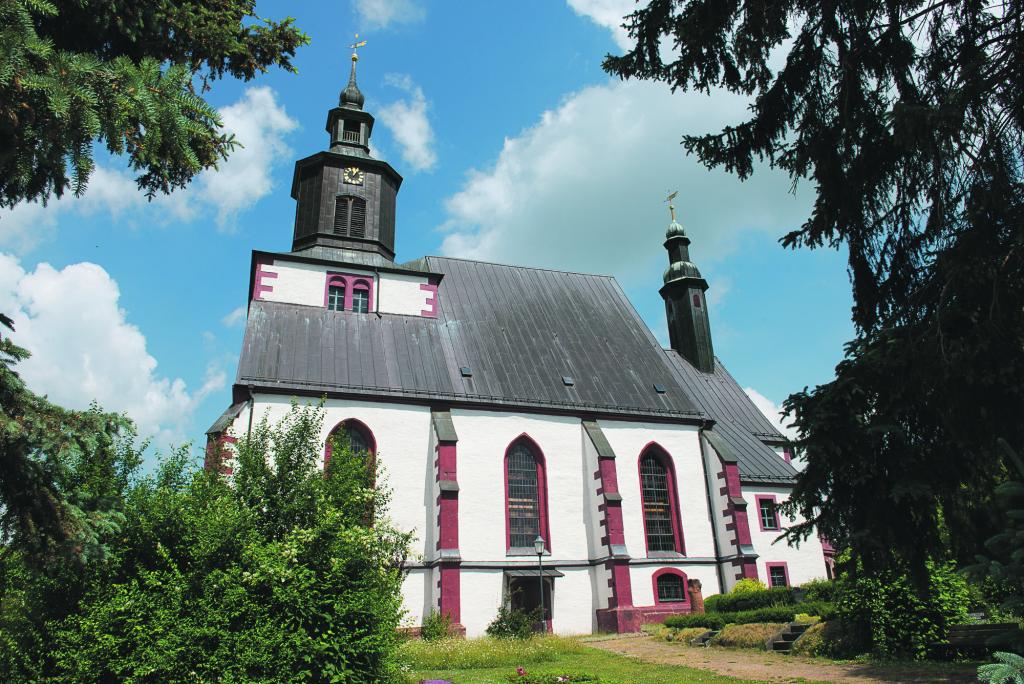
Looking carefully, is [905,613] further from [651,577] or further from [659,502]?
[659,502]

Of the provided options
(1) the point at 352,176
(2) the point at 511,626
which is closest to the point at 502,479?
(2) the point at 511,626

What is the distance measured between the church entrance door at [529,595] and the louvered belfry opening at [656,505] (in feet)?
12.8

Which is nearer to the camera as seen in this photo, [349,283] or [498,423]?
[498,423]

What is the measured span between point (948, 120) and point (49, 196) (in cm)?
836

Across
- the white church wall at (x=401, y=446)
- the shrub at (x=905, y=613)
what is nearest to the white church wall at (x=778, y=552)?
the white church wall at (x=401, y=446)

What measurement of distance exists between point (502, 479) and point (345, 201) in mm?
12349

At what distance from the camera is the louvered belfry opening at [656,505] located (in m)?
22.9

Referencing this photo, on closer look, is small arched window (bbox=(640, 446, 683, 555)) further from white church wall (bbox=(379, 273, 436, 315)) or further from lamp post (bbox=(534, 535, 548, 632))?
white church wall (bbox=(379, 273, 436, 315))

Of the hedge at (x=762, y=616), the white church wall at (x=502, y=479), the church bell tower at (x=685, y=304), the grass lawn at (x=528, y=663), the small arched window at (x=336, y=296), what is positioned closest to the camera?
the grass lawn at (x=528, y=663)

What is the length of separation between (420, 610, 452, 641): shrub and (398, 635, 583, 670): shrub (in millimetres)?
1776

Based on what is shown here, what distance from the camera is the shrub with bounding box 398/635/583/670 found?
13.1 meters

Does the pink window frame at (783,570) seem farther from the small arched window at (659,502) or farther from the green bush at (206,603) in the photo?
the green bush at (206,603)

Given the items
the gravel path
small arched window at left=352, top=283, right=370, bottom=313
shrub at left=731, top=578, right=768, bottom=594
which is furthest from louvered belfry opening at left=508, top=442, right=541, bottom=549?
small arched window at left=352, top=283, right=370, bottom=313

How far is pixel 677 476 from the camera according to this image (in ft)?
78.3
